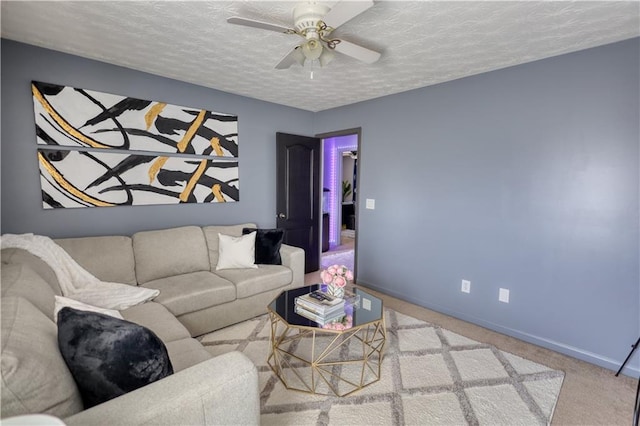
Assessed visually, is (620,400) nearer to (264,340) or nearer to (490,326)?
(490,326)

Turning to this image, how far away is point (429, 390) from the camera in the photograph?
77.3 inches

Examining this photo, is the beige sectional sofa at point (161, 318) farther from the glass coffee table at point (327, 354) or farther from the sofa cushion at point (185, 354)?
the glass coffee table at point (327, 354)

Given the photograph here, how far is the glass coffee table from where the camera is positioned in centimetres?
192

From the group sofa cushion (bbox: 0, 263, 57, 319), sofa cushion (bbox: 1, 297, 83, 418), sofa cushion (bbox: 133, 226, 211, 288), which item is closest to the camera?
sofa cushion (bbox: 1, 297, 83, 418)

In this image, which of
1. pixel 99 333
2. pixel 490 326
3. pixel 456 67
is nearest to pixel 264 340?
pixel 99 333

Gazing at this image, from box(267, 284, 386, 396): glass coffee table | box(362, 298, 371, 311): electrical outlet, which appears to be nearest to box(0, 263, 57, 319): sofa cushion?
box(267, 284, 386, 396): glass coffee table

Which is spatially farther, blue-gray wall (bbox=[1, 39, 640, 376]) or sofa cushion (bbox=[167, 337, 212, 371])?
blue-gray wall (bbox=[1, 39, 640, 376])

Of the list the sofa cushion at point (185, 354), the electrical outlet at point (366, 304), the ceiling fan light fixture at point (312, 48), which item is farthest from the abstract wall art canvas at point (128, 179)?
the electrical outlet at point (366, 304)

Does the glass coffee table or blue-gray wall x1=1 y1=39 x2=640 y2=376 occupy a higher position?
blue-gray wall x1=1 y1=39 x2=640 y2=376

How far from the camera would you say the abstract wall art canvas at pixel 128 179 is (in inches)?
101

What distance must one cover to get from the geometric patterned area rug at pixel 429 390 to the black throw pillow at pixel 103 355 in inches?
36.4

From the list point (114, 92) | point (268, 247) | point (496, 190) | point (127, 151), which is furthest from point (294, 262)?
point (114, 92)

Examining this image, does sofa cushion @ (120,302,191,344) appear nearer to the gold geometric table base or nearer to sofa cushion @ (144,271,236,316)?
sofa cushion @ (144,271,236,316)

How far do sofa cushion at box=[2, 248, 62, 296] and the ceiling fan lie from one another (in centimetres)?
182
